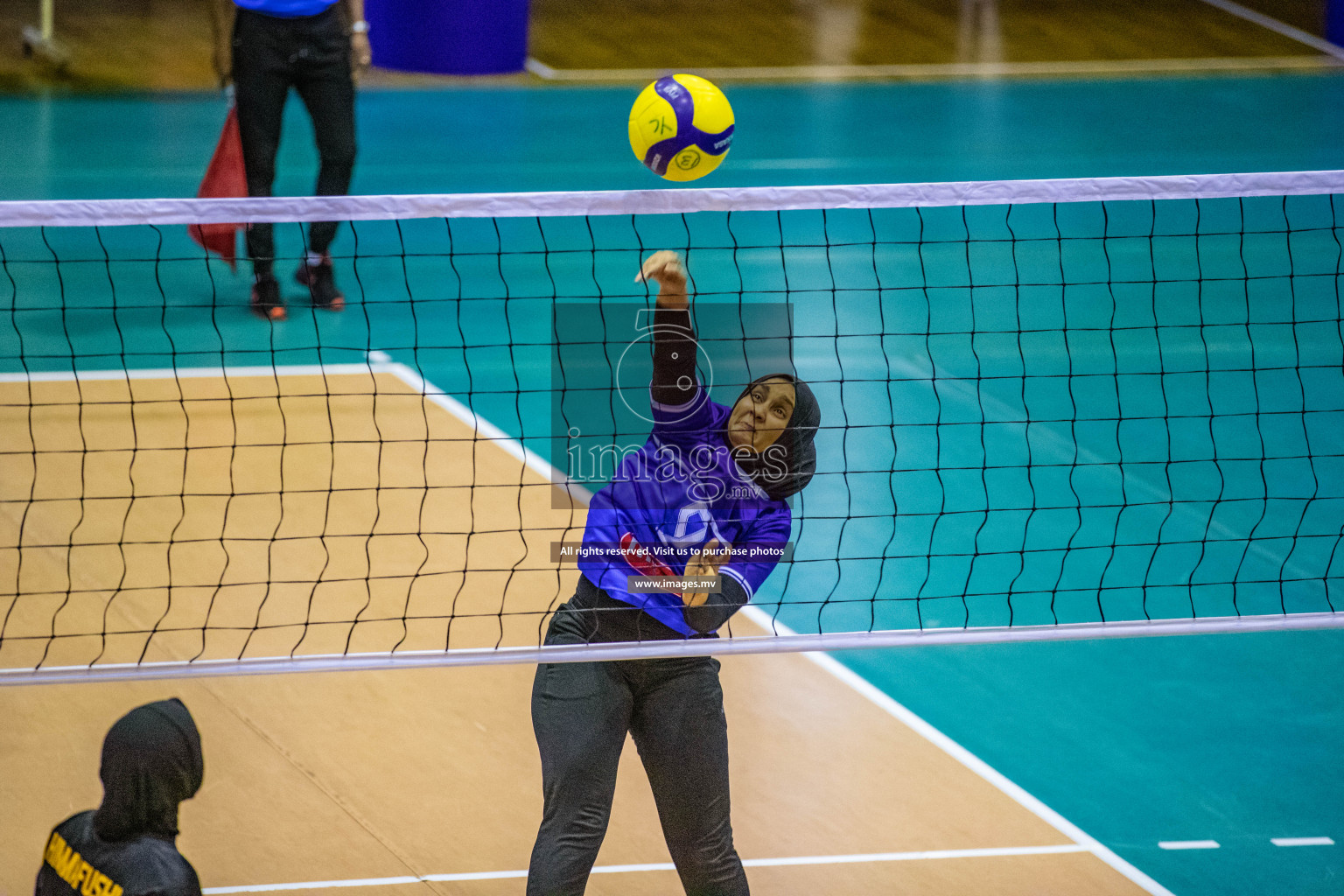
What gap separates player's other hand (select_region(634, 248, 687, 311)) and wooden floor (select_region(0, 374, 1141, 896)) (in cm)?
171

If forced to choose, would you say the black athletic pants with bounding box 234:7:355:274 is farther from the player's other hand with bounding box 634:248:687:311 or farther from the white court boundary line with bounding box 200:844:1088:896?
the player's other hand with bounding box 634:248:687:311

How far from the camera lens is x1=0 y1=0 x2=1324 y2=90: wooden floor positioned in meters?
12.7

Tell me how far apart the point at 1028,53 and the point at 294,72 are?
9.69m

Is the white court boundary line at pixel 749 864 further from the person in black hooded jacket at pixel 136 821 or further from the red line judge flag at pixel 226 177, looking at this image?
the red line judge flag at pixel 226 177

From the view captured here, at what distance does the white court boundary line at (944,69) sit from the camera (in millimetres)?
13109

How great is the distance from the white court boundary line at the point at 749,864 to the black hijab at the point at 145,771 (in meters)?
1.52

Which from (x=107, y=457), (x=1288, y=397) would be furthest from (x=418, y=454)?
(x=1288, y=397)

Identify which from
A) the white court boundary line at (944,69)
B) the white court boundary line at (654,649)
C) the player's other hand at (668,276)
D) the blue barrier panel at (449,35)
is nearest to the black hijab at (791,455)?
the player's other hand at (668,276)

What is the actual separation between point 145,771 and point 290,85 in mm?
5708

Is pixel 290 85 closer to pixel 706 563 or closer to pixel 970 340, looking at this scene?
pixel 970 340

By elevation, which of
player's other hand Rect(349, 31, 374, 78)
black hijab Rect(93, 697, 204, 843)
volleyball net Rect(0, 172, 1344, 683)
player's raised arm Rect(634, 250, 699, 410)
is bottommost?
volleyball net Rect(0, 172, 1344, 683)

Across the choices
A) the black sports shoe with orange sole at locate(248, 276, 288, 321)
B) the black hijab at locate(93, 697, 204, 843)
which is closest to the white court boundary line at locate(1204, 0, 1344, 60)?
the black sports shoe with orange sole at locate(248, 276, 288, 321)

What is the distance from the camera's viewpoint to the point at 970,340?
7.91m

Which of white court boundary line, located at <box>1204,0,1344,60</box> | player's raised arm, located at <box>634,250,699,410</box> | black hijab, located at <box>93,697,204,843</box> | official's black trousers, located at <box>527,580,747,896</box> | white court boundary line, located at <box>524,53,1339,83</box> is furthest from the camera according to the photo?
white court boundary line, located at <box>1204,0,1344,60</box>
